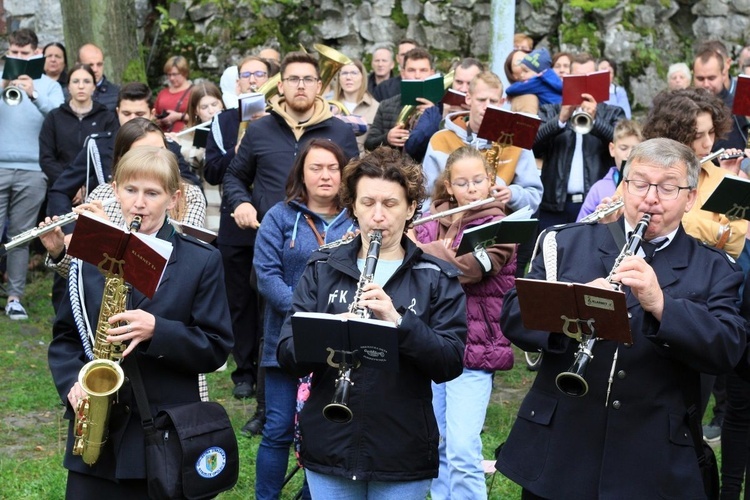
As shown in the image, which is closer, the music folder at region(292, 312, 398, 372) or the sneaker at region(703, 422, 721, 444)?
the music folder at region(292, 312, 398, 372)

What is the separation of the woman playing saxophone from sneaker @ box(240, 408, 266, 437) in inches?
112

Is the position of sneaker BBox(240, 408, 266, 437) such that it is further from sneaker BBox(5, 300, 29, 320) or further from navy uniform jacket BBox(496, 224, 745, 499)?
sneaker BBox(5, 300, 29, 320)

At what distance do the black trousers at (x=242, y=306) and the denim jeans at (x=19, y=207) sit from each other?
341cm

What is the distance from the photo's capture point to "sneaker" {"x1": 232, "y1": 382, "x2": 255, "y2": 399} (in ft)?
26.6

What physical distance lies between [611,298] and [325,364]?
1.18m

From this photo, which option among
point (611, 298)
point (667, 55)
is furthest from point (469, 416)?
point (667, 55)

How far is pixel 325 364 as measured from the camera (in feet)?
14.0

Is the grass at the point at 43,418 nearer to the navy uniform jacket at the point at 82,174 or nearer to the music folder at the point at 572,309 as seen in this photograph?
the navy uniform jacket at the point at 82,174

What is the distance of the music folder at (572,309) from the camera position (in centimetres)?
369

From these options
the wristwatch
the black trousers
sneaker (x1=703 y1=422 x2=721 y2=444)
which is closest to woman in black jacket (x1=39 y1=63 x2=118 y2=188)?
the black trousers

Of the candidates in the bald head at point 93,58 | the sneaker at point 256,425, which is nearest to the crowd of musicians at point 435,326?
the sneaker at point 256,425

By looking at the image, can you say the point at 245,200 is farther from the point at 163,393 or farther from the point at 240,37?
the point at 240,37

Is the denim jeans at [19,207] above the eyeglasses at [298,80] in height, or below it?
below

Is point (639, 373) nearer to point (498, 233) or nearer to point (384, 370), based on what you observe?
point (384, 370)
